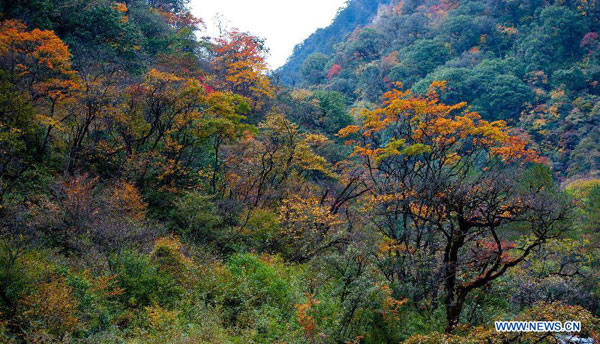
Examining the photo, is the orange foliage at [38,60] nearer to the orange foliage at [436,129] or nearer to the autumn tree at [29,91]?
the autumn tree at [29,91]

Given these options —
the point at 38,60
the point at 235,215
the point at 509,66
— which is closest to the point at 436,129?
the point at 235,215

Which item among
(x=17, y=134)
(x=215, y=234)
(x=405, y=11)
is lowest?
(x=215, y=234)

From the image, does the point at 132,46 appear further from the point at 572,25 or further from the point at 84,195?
the point at 572,25

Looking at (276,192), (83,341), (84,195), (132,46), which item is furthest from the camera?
(132,46)

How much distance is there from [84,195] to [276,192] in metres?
8.09

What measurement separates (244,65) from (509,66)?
2611 cm

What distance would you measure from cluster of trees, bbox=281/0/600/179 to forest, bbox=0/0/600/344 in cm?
503

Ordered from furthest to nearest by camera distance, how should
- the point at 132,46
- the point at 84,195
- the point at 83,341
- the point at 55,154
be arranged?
the point at 132,46, the point at 55,154, the point at 84,195, the point at 83,341

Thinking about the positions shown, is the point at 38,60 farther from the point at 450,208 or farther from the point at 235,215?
the point at 450,208

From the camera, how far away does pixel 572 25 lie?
35500 mm

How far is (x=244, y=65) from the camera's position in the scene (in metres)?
25.7

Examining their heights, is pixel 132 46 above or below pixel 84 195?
above

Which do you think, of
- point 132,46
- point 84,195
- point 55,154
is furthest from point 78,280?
point 132,46

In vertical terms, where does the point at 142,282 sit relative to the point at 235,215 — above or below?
below
